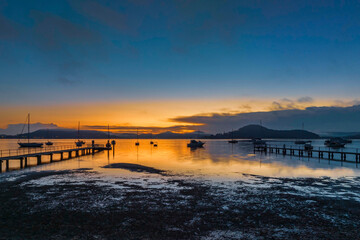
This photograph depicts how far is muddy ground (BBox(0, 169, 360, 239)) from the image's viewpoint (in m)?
11.4

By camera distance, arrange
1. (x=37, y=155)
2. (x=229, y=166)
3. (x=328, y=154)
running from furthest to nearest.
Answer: (x=328, y=154) < (x=37, y=155) < (x=229, y=166)

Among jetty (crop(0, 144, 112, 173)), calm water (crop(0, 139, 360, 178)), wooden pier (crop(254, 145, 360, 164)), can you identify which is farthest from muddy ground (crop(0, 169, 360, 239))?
wooden pier (crop(254, 145, 360, 164))

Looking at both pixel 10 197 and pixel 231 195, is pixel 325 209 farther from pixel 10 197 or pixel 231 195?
pixel 10 197

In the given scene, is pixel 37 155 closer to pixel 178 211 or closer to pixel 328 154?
pixel 178 211

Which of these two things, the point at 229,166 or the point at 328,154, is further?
the point at 328,154

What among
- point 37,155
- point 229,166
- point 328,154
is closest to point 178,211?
point 229,166

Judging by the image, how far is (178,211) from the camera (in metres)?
14.7

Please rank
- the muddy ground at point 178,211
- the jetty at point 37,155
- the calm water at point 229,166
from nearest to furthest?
the muddy ground at point 178,211 < the calm water at point 229,166 < the jetty at point 37,155

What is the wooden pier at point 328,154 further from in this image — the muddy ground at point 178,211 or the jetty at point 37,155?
the jetty at point 37,155

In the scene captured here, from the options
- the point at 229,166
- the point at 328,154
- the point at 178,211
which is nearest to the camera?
the point at 178,211

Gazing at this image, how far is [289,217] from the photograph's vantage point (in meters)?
13.7

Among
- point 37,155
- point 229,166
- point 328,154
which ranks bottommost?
point 328,154

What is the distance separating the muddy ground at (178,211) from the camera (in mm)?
11445

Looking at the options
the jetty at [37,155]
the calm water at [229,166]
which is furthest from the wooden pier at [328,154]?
the jetty at [37,155]
